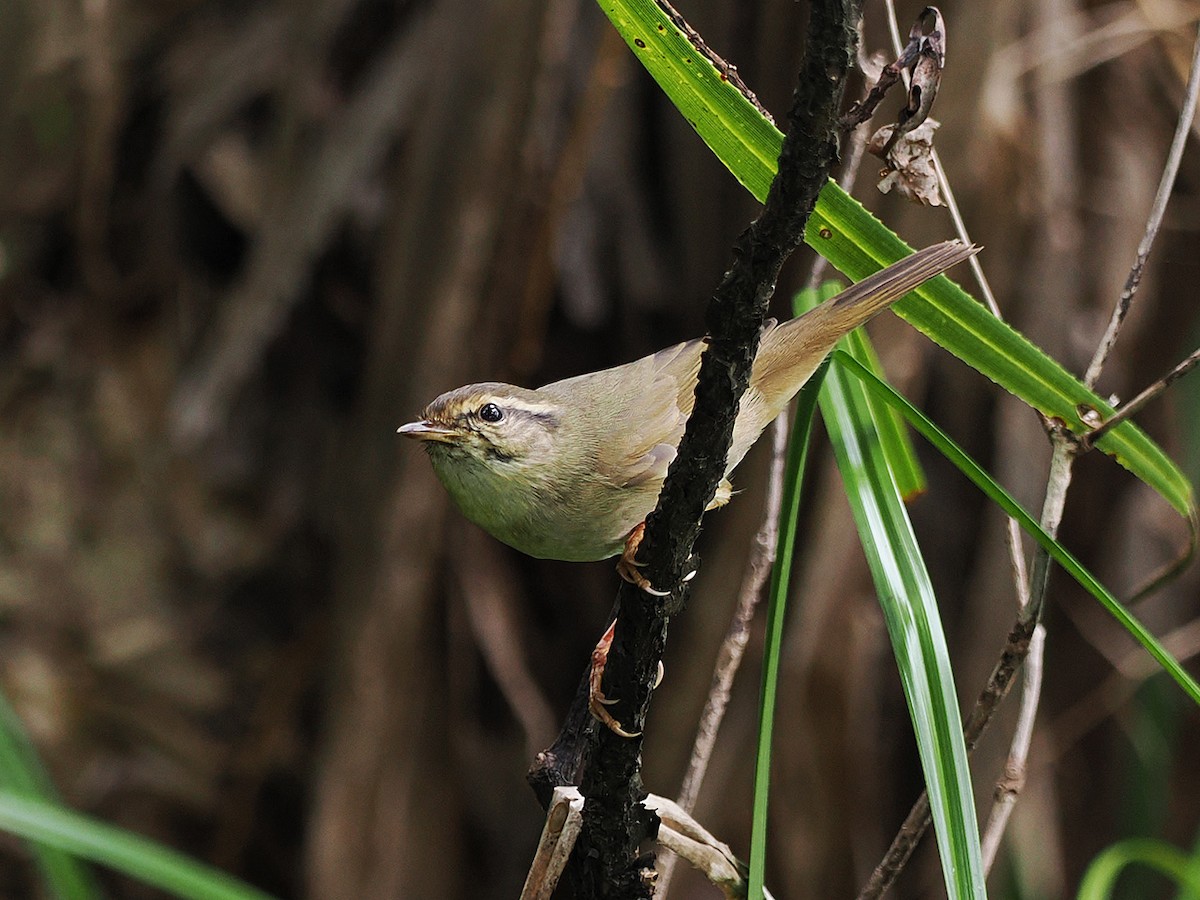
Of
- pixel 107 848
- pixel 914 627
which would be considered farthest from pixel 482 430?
pixel 914 627

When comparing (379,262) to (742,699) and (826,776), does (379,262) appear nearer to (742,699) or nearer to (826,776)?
(742,699)

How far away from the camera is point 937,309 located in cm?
131

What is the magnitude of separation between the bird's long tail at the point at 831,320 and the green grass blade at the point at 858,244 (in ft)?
0.24

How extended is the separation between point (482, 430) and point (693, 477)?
35.8 inches

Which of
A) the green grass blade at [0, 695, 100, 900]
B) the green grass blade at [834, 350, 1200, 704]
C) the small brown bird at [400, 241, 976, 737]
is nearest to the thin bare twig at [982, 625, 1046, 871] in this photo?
the green grass blade at [834, 350, 1200, 704]

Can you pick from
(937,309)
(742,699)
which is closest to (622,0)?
(937,309)

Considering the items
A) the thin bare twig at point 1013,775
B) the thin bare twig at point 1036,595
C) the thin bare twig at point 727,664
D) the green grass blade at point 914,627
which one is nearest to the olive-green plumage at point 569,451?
the thin bare twig at point 727,664

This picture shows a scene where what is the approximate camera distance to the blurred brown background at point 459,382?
2533 mm

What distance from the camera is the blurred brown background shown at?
2533mm

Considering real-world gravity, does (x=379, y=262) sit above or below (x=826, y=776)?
above

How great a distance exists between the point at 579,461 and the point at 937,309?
845mm

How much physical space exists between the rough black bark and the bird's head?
0.62m

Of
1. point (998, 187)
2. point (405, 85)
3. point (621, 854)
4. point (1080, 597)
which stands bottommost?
point (621, 854)

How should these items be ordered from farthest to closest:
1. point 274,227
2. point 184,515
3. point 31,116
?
point 184,515 < point 31,116 < point 274,227
